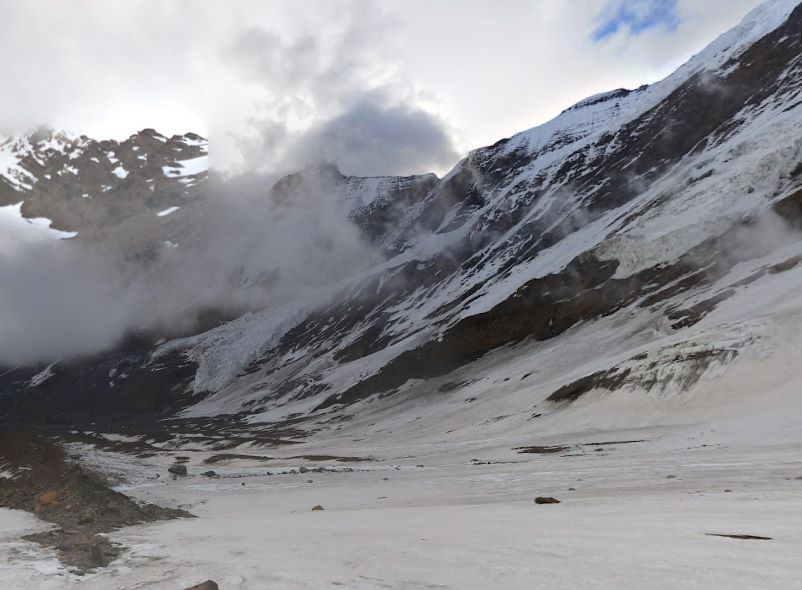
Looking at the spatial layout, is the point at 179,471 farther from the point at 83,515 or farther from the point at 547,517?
the point at 547,517

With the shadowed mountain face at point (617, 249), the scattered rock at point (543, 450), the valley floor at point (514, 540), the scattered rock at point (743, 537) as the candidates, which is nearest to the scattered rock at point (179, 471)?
the scattered rock at point (543, 450)

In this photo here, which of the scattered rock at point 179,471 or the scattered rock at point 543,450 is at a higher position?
the scattered rock at point 179,471

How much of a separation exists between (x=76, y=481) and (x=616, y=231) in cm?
10887

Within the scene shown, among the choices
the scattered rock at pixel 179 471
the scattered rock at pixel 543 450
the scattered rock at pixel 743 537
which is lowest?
the scattered rock at pixel 543 450

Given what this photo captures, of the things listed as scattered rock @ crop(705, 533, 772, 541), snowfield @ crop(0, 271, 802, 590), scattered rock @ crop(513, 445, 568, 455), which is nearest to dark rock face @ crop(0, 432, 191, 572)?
snowfield @ crop(0, 271, 802, 590)

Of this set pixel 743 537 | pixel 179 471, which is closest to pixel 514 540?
pixel 743 537

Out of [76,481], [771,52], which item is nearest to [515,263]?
[771,52]

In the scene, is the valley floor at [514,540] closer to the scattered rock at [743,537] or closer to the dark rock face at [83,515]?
the scattered rock at [743,537]

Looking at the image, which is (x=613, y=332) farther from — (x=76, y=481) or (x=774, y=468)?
A: (x=76, y=481)

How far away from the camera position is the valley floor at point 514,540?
738 centimetres

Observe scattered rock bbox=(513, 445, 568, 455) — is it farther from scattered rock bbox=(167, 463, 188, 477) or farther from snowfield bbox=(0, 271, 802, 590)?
scattered rock bbox=(167, 463, 188, 477)

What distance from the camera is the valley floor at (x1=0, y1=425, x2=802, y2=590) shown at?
7.38m

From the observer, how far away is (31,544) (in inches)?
485

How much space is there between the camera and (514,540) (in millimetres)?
9867
